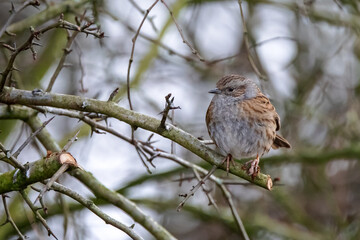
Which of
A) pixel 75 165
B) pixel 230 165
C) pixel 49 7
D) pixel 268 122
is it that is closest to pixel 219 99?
pixel 268 122

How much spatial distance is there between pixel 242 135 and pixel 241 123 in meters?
0.13

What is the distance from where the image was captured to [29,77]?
21.1ft

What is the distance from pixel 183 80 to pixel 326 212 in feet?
10.2

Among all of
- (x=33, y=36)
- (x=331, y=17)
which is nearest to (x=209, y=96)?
(x=331, y=17)

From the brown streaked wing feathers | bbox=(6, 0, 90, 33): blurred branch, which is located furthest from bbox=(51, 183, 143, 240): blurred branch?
the brown streaked wing feathers

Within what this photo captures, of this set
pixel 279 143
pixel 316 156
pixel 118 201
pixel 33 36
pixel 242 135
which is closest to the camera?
pixel 33 36

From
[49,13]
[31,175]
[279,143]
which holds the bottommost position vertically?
[31,175]

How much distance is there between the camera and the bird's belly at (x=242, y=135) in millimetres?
5180

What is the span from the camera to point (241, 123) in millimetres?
5309

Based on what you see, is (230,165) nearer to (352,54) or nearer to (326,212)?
(352,54)

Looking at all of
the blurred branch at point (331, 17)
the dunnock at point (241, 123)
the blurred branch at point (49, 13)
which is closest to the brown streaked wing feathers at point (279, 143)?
the dunnock at point (241, 123)

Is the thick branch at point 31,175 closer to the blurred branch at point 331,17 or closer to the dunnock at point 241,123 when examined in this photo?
the dunnock at point 241,123

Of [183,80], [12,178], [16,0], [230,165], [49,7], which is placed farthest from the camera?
[183,80]

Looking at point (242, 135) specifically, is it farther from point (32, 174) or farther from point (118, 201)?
point (32, 174)
